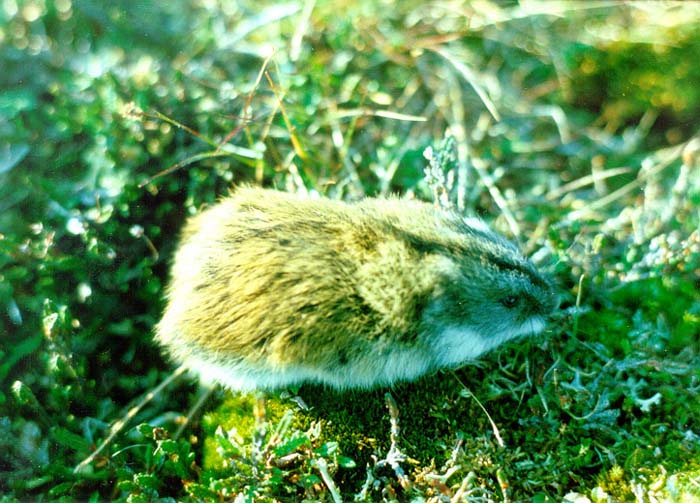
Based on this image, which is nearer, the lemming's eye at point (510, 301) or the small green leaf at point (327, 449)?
the small green leaf at point (327, 449)

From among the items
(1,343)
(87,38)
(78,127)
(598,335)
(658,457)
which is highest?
(87,38)

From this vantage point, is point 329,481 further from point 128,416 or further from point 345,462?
point 128,416

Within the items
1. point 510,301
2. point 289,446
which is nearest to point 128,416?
point 289,446

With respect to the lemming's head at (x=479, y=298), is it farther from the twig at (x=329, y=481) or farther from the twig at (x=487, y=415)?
the twig at (x=329, y=481)

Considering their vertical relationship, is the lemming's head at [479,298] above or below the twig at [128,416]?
above

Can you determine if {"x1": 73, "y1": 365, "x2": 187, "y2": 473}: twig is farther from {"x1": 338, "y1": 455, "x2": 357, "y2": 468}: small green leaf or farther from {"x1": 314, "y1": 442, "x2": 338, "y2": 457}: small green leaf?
{"x1": 338, "y1": 455, "x2": 357, "y2": 468}: small green leaf

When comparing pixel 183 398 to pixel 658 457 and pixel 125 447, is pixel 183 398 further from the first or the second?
pixel 658 457

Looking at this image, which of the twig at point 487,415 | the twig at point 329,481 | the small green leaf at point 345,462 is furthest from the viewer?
the twig at point 487,415

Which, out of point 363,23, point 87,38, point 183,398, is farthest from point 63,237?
point 363,23

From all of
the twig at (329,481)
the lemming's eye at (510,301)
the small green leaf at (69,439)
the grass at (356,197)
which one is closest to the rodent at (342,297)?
the lemming's eye at (510,301)
